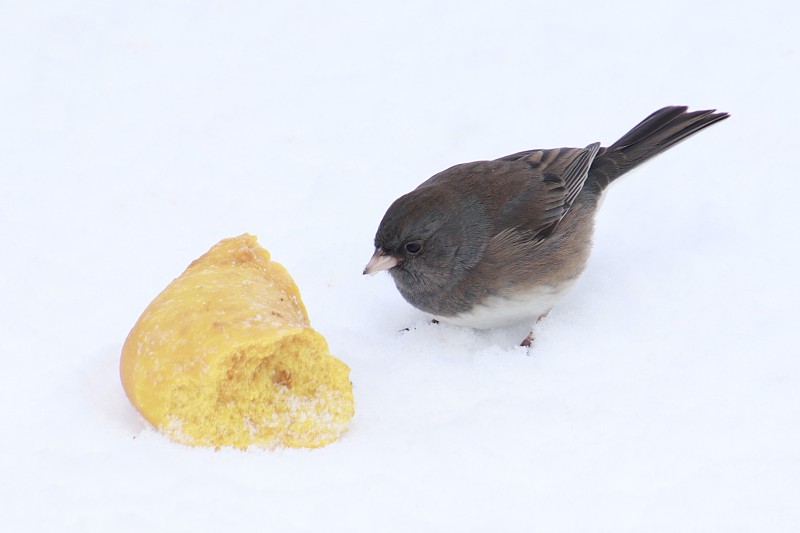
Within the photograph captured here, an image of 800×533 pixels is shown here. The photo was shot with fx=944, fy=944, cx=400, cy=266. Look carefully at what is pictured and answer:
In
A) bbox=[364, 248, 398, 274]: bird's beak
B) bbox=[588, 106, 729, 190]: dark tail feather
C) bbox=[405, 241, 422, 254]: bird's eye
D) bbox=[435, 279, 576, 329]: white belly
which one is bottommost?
bbox=[435, 279, 576, 329]: white belly

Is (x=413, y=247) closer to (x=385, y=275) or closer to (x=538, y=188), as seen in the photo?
(x=385, y=275)

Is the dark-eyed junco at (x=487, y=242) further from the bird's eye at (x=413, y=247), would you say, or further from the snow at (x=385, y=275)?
the snow at (x=385, y=275)

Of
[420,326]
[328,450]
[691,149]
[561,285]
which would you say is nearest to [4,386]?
[328,450]

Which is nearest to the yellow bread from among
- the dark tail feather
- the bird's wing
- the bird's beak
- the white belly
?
the bird's beak

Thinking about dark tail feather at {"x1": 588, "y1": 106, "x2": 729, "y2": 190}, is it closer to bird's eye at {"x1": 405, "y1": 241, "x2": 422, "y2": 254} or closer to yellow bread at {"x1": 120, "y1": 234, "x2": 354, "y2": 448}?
bird's eye at {"x1": 405, "y1": 241, "x2": 422, "y2": 254}

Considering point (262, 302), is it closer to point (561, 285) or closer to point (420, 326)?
point (420, 326)

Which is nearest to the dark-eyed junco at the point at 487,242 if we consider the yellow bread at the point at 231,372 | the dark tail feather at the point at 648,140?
the dark tail feather at the point at 648,140

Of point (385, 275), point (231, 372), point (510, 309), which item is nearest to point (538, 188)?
point (510, 309)

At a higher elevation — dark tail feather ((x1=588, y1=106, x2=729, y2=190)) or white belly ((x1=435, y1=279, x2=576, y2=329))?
dark tail feather ((x1=588, y1=106, x2=729, y2=190))
